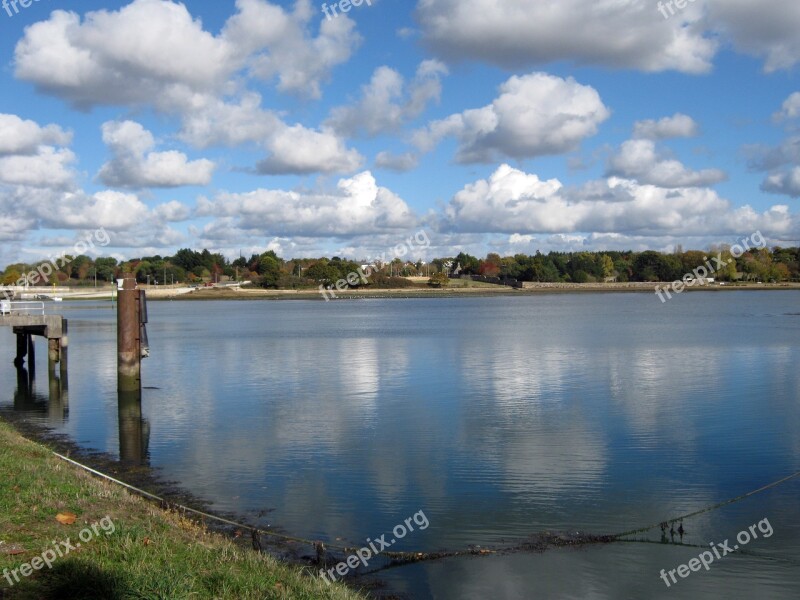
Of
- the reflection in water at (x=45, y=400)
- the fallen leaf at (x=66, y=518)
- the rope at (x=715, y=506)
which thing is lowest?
the rope at (x=715, y=506)

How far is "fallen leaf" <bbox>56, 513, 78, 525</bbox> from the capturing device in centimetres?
1118

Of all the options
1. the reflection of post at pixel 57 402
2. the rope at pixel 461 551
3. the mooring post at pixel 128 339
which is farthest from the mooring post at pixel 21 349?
the rope at pixel 461 551

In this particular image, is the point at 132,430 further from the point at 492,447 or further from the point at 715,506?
the point at 715,506

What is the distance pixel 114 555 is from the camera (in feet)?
31.7

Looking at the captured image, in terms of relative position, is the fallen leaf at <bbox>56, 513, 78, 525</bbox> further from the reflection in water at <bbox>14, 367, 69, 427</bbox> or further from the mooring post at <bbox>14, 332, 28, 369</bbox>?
the mooring post at <bbox>14, 332, 28, 369</bbox>

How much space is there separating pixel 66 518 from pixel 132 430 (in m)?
14.5

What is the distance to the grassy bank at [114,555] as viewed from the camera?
28.2 ft

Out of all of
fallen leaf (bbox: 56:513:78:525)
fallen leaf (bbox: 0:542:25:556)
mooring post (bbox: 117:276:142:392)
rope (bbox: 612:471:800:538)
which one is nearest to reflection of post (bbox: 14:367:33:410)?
mooring post (bbox: 117:276:142:392)

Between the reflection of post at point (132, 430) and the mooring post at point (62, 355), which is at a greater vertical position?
the mooring post at point (62, 355)

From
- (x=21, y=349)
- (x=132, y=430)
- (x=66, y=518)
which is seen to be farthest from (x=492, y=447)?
(x=21, y=349)

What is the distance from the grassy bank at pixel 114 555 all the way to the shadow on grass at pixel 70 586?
11mm

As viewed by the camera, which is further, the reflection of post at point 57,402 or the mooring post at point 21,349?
the mooring post at point 21,349

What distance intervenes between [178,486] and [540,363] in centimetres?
2657

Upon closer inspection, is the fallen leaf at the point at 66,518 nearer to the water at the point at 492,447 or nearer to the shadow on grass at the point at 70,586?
the shadow on grass at the point at 70,586
